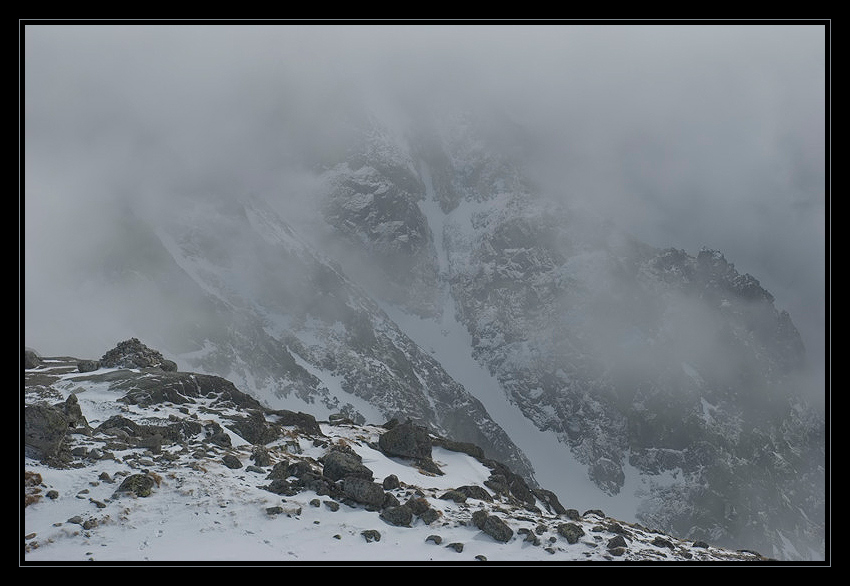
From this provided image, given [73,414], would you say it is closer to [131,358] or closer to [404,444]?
[131,358]

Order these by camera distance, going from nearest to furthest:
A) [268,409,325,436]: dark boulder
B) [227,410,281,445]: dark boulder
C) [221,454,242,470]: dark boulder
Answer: [221,454,242,470]: dark boulder, [227,410,281,445]: dark boulder, [268,409,325,436]: dark boulder

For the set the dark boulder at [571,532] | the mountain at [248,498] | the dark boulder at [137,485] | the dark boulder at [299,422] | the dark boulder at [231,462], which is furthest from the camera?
the dark boulder at [299,422]

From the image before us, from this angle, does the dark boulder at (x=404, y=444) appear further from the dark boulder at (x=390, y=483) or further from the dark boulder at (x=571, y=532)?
the dark boulder at (x=571, y=532)

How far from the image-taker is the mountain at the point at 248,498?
2664 cm

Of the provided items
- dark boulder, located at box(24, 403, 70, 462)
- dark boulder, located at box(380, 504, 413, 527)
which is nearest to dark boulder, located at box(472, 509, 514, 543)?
dark boulder, located at box(380, 504, 413, 527)

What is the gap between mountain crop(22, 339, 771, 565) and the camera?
26.6m

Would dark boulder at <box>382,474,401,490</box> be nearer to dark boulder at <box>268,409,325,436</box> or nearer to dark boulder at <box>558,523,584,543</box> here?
dark boulder at <box>558,523,584,543</box>

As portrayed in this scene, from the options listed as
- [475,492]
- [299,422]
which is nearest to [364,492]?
[475,492]

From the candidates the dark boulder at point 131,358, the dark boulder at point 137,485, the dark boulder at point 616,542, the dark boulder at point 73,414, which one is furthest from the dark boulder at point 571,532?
the dark boulder at point 131,358

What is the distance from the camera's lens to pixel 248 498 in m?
31.6

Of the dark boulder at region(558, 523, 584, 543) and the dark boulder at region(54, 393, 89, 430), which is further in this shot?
the dark boulder at region(54, 393, 89, 430)

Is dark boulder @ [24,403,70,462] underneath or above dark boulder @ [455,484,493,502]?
above
